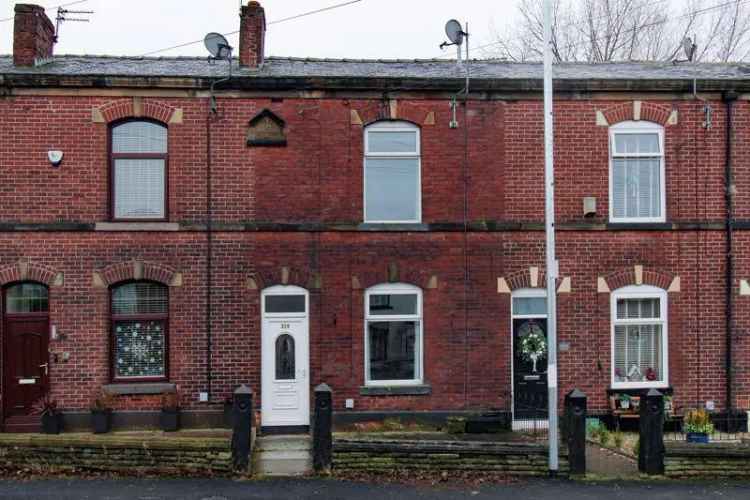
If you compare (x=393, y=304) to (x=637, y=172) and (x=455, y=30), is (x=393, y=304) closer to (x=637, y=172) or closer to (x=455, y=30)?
(x=637, y=172)

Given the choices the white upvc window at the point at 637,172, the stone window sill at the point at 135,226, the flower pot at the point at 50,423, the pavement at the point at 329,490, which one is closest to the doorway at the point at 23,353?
the flower pot at the point at 50,423

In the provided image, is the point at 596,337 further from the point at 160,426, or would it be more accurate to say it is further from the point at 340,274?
the point at 160,426

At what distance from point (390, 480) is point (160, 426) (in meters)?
5.24

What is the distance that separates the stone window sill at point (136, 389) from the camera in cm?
1382

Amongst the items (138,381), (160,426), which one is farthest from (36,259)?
(160,426)

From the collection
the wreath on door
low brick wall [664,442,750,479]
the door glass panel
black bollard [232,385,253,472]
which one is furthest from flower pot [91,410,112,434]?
low brick wall [664,442,750,479]

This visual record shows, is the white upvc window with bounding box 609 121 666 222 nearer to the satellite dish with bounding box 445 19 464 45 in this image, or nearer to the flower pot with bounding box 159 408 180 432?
the satellite dish with bounding box 445 19 464 45

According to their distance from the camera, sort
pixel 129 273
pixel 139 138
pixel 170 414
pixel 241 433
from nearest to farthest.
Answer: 1. pixel 241 433
2. pixel 170 414
3. pixel 129 273
4. pixel 139 138

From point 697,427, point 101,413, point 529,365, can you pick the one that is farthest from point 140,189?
point 697,427

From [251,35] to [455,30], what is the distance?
4327mm

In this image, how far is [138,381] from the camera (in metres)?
14.1

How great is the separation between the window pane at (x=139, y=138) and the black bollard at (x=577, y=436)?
8.96m

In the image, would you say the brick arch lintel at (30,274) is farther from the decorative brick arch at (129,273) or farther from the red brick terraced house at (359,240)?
the decorative brick arch at (129,273)

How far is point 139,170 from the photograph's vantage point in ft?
46.7
